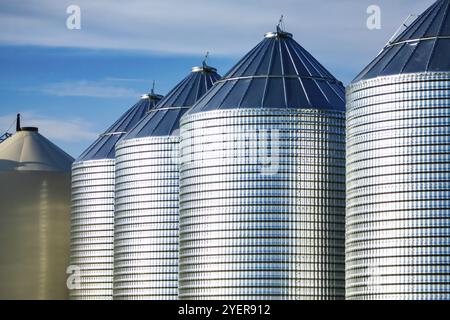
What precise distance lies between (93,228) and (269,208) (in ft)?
148

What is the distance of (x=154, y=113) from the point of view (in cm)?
18350

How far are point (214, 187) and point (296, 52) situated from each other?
1960 cm

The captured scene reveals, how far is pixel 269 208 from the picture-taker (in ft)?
508

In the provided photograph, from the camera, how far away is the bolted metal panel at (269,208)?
154 meters

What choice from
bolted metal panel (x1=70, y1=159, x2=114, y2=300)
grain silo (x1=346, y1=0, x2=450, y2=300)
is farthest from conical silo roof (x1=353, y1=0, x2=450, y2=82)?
bolted metal panel (x1=70, y1=159, x2=114, y2=300)

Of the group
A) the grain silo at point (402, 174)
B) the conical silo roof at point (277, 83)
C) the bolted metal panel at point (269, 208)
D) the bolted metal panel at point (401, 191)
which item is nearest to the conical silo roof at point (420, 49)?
the grain silo at point (402, 174)

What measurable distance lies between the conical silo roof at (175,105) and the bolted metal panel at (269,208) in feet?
64.8

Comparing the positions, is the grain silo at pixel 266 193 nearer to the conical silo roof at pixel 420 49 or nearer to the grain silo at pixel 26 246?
the conical silo roof at pixel 420 49

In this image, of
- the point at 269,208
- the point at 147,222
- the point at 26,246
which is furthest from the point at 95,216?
the point at 269,208

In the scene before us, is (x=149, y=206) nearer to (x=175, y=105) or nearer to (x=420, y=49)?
(x=175, y=105)

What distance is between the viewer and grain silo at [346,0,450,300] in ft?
456
